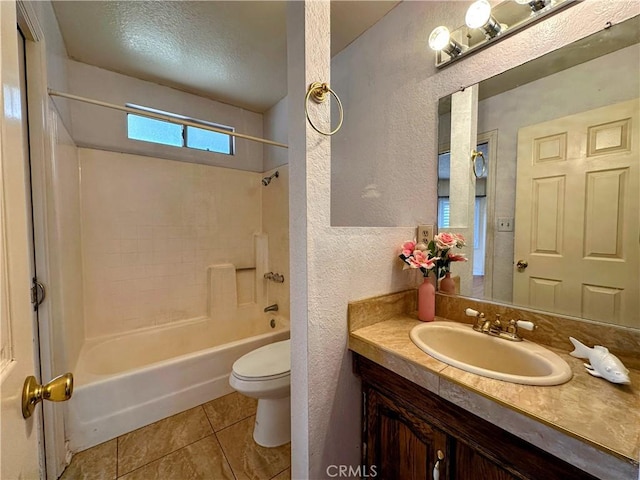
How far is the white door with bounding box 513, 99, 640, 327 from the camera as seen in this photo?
0.84 metres

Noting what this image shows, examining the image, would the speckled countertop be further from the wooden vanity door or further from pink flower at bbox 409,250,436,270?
pink flower at bbox 409,250,436,270

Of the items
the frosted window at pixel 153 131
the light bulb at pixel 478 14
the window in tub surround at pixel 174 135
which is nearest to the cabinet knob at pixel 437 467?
the light bulb at pixel 478 14

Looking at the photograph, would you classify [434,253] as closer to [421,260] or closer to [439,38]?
[421,260]

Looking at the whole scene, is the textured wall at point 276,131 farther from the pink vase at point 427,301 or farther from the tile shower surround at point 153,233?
the pink vase at point 427,301

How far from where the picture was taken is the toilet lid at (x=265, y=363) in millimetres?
1429

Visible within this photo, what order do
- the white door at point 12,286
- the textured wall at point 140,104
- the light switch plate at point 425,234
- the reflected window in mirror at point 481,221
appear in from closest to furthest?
the white door at point 12,286 < the reflected window in mirror at point 481,221 < the light switch plate at point 425,234 < the textured wall at point 140,104

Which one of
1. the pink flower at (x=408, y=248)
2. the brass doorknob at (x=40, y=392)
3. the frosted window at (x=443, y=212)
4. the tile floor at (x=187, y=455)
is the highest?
the frosted window at (x=443, y=212)

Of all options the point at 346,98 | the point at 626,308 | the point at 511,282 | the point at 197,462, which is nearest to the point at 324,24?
the point at 346,98

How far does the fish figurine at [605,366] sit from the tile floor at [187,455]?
139 cm

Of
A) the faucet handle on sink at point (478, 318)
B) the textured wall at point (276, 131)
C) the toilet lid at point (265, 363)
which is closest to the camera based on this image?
the faucet handle on sink at point (478, 318)

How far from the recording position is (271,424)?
1.51 metres

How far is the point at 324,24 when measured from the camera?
960 mm

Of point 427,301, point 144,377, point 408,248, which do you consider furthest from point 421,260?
point 144,377
